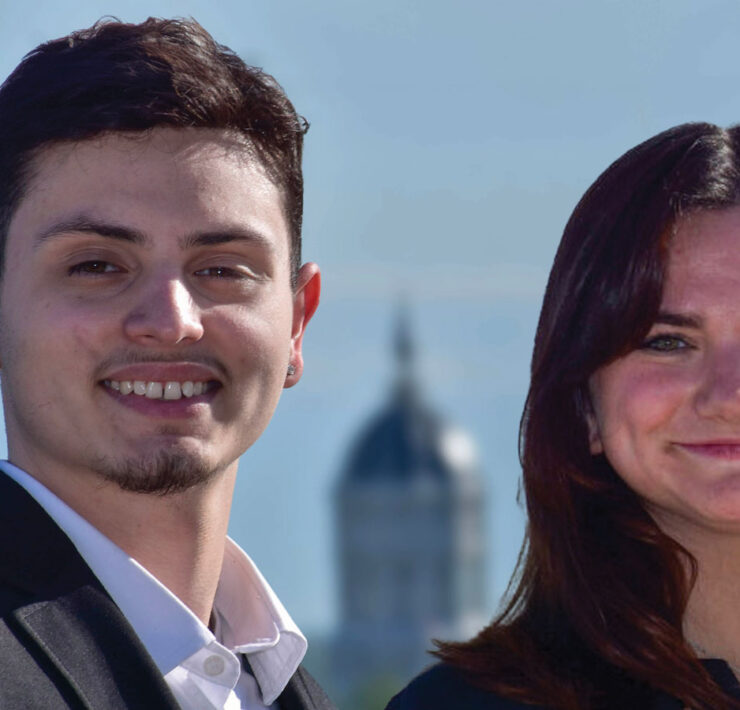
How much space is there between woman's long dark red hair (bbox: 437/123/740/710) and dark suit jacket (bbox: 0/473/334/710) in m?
0.94

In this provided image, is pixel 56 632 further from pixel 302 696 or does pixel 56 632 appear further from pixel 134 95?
pixel 134 95

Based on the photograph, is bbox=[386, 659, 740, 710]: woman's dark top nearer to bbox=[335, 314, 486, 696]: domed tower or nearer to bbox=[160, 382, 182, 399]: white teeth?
bbox=[160, 382, 182, 399]: white teeth

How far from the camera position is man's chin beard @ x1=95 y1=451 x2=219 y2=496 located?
17.8ft

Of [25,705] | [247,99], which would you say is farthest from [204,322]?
[25,705]

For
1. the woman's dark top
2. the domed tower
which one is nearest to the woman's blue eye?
the woman's dark top

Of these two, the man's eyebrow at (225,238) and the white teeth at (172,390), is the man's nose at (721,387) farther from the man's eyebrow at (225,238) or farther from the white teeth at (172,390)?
the white teeth at (172,390)

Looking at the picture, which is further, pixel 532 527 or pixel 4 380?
pixel 532 527

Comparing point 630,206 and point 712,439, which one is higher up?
point 630,206

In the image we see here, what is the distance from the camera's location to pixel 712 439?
18.5 ft

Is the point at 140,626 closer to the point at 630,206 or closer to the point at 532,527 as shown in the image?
the point at 532,527

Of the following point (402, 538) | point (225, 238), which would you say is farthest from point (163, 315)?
point (402, 538)

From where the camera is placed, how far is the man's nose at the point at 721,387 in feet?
18.3

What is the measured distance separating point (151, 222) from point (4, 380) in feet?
1.71

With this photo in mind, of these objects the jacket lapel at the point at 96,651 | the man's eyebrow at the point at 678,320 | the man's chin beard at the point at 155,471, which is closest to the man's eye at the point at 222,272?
the man's chin beard at the point at 155,471
